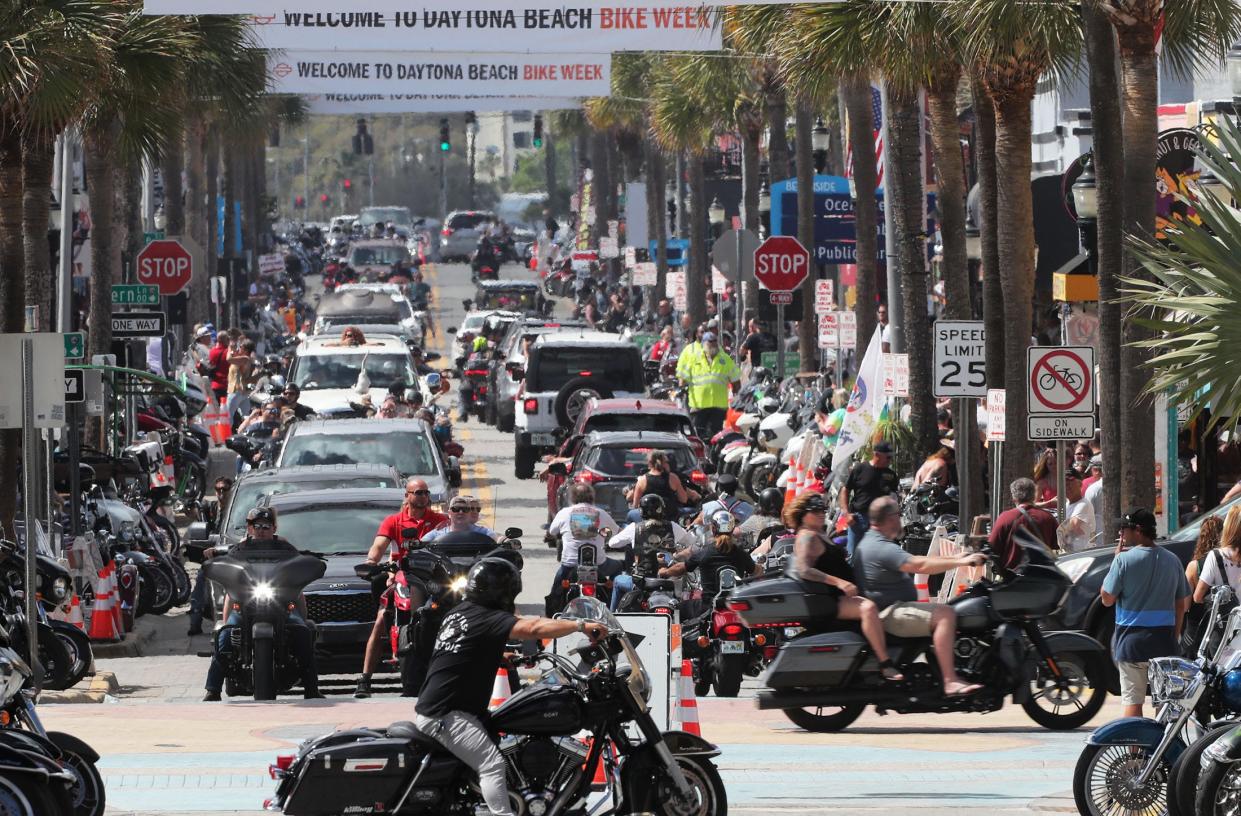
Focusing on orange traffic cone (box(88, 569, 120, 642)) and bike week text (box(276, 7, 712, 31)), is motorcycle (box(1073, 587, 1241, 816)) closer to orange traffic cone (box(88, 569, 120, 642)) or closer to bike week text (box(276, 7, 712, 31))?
orange traffic cone (box(88, 569, 120, 642))

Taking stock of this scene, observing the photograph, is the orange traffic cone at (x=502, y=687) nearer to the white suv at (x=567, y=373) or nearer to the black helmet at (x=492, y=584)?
the black helmet at (x=492, y=584)

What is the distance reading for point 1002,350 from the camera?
28156 millimetres

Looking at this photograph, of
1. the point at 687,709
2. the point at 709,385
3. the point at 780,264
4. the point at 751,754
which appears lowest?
the point at 751,754

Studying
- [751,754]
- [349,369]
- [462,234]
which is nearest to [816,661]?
[751,754]

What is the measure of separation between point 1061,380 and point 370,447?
708cm

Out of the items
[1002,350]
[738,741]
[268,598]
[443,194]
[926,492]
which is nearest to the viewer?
[738,741]

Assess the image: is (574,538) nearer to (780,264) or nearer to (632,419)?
(632,419)

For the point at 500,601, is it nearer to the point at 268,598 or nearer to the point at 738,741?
the point at 738,741

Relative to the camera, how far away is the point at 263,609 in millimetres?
16906

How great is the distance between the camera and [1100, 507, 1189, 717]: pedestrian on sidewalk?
14242mm

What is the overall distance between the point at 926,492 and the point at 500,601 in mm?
14749

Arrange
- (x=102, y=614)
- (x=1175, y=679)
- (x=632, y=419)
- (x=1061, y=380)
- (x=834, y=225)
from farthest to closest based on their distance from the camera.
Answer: (x=834, y=225)
(x=632, y=419)
(x=1061, y=380)
(x=102, y=614)
(x=1175, y=679)

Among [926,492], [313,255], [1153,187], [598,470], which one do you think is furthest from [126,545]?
[313,255]

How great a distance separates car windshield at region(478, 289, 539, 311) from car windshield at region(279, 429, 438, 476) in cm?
4364
